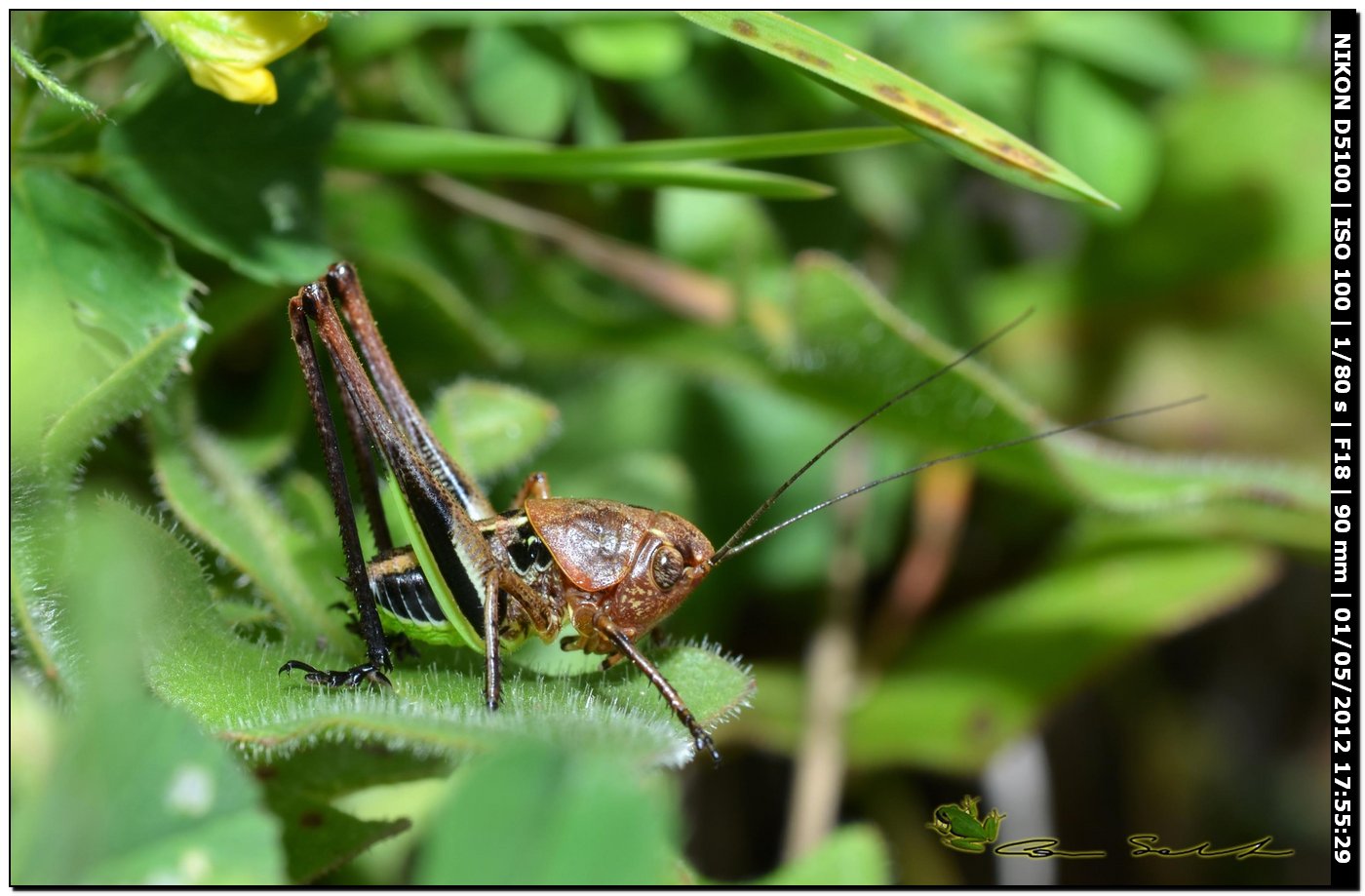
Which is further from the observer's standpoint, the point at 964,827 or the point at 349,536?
the point at 964,827

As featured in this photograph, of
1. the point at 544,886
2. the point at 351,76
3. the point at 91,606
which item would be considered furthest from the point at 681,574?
the point at 351,76

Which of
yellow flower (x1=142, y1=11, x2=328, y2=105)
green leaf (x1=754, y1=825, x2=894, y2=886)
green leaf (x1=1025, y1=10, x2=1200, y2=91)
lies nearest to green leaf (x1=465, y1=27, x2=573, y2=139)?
yellow flower (x1=142, y1=11, x2=328, y2=105)

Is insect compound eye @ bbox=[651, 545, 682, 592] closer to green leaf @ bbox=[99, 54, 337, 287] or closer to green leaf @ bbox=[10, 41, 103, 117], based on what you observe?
green leaf @ bbox=[99, 54, 337, 287]

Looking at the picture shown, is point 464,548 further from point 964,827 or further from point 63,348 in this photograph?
point 964,827

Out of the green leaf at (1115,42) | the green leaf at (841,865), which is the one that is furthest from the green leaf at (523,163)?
the green leaf at (841,865)

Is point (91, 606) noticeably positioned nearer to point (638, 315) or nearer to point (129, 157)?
point (129, 157)

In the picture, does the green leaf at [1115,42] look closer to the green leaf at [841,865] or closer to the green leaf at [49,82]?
the green leaf at [841,865]

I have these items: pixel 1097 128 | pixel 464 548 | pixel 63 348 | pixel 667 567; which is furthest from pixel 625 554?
pixel 1097 128

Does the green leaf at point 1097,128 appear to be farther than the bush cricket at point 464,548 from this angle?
Yes
